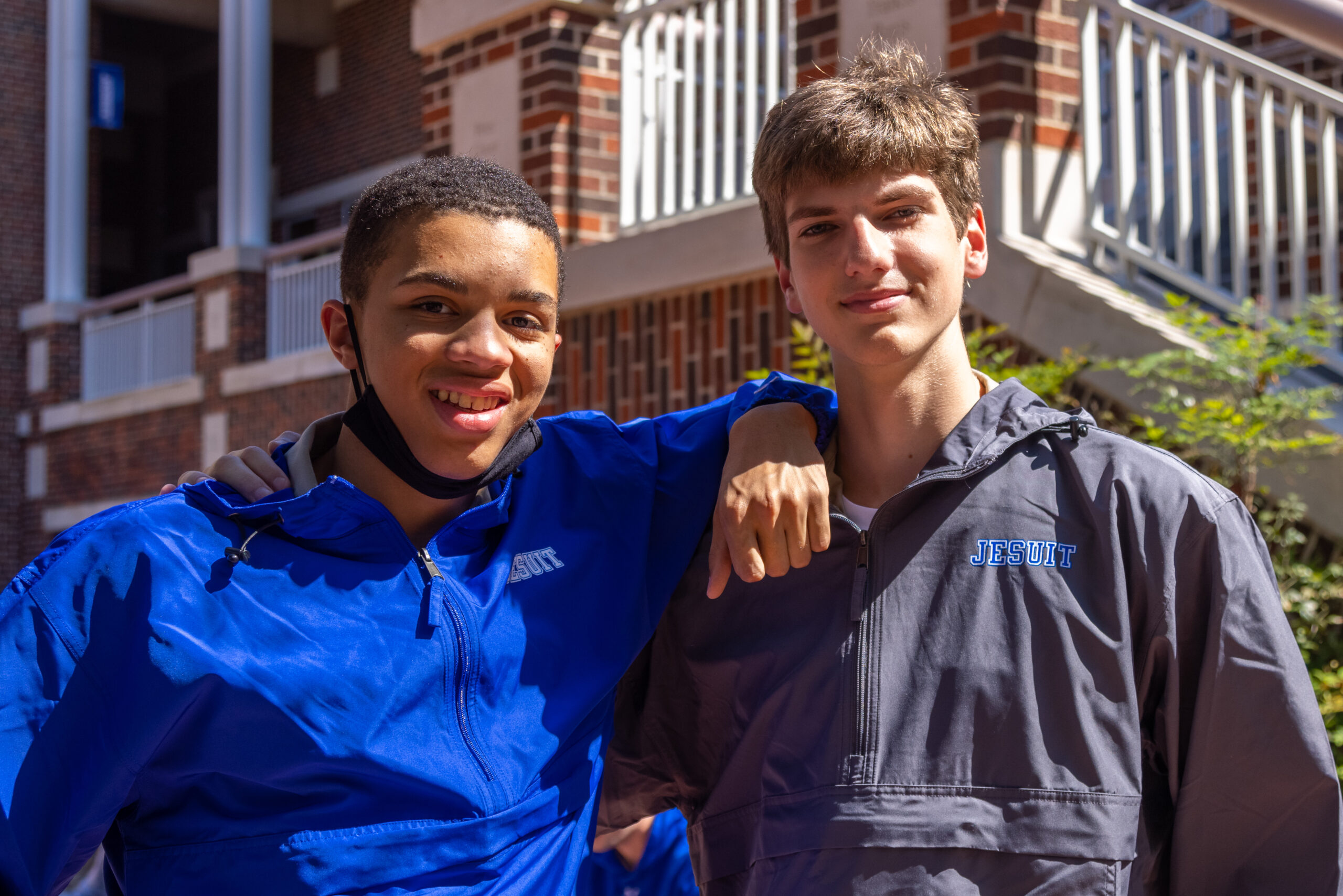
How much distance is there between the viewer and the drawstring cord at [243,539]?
1.88 m

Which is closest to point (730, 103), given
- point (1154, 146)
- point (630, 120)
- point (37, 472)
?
point (630, 120)

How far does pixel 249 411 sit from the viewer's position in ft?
42.8

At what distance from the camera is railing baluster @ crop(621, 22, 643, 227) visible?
7051 millimetres

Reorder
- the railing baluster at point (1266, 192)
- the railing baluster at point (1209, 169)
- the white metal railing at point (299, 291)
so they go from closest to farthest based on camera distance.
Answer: the railing baluster at point (1266, 192), the railing baluster at point (1209, 169), the white metal railing at point (299, 291)

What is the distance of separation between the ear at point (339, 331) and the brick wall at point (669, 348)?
375cm

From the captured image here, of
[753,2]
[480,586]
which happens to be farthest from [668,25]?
[480,586]

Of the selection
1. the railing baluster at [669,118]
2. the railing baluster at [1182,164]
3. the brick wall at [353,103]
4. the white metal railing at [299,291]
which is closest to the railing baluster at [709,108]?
the railing baluster at [669,118]

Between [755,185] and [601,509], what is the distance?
0.61 m

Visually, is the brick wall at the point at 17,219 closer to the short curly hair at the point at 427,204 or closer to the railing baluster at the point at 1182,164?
the railing baluster at the point at 1182,164

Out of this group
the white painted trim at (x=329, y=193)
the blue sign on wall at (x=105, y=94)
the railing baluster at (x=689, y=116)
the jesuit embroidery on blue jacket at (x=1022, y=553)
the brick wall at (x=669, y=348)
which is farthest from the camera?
the blue sign on wall at (x=105, y=94)

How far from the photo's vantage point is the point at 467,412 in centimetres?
211

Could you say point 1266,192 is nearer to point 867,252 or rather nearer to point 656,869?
point 867,252

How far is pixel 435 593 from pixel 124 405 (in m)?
13.4

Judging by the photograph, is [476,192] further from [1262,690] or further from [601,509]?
[1262,690]
